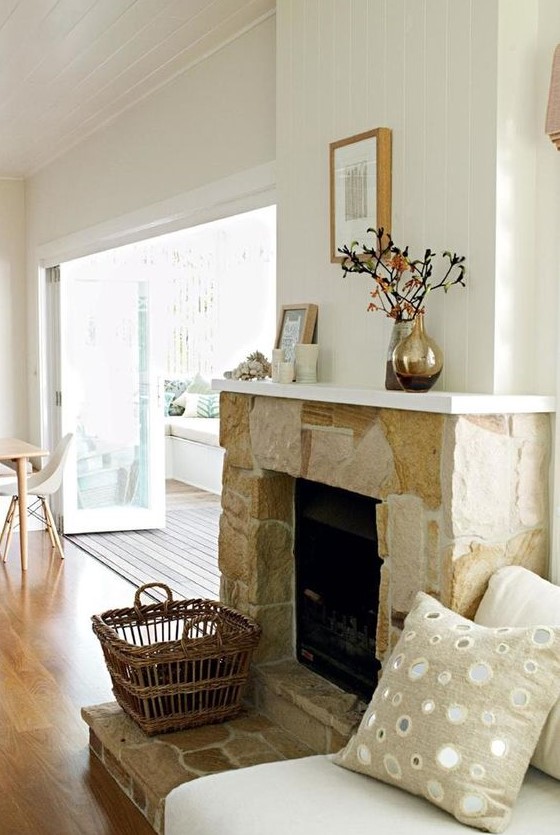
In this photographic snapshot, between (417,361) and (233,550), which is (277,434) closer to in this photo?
(233,550)

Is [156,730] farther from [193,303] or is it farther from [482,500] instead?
[193,303]

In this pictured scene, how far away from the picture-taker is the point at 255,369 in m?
3.63

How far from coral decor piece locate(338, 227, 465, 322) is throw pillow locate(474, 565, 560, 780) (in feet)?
2.51

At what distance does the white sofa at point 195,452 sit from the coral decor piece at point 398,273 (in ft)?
20.1

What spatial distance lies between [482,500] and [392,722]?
65 cm

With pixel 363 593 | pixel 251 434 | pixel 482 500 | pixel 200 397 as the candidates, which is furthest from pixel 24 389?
pixel 482 500

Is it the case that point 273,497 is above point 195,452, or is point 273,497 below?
above

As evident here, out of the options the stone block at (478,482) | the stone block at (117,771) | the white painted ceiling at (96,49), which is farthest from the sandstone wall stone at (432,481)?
the white painted ceiling at (96,49)

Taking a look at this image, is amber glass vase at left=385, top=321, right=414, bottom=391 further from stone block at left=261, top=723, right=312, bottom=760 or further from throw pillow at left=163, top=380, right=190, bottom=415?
throw pillow at left=163, top=380, right=190, bottom=415

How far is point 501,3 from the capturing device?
2527 mm

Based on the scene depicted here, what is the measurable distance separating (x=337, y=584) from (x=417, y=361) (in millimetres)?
986

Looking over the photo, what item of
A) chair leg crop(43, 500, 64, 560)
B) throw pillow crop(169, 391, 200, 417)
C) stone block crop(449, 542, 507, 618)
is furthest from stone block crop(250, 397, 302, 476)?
throw pillow crop(169, 391, 200, 417)

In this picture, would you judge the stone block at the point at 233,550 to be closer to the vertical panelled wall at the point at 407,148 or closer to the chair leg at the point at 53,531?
the vertical panelled wall at the point at 407,148

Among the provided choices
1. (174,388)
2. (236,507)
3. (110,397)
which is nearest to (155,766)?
(236,507)
